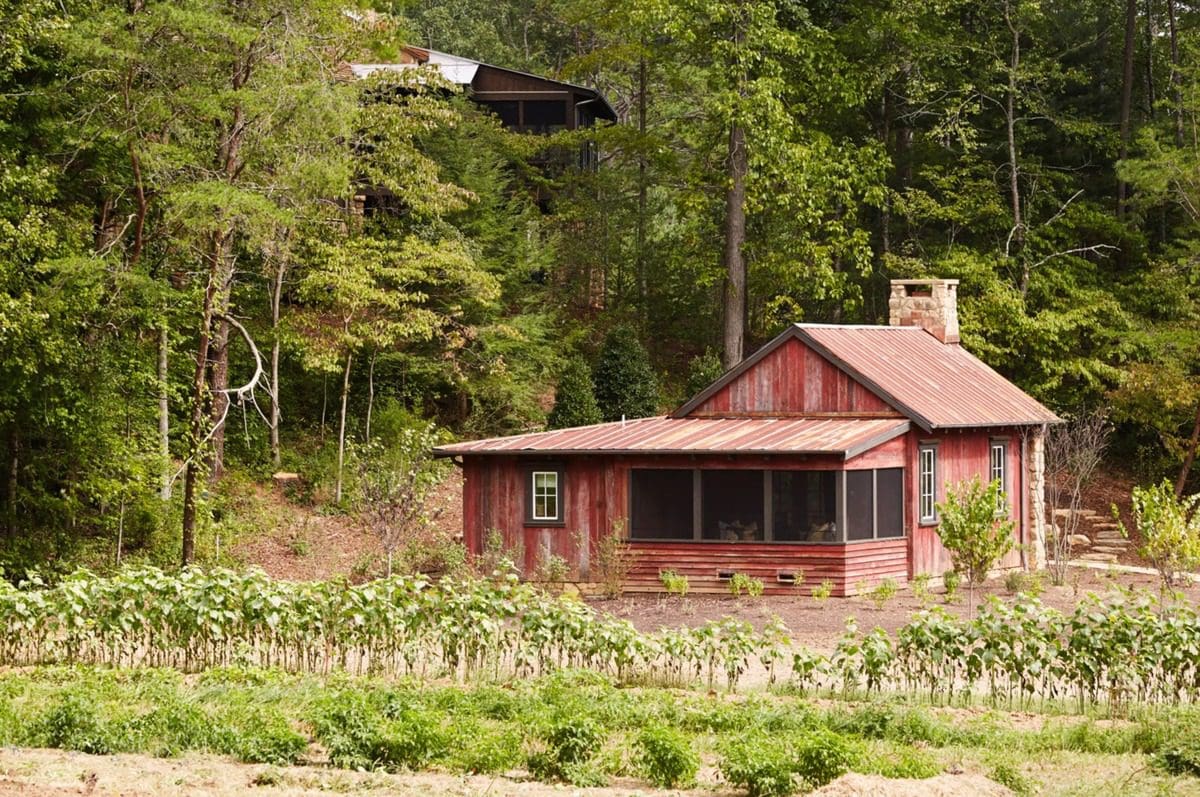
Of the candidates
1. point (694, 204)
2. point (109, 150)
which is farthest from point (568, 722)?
point (694, 204)

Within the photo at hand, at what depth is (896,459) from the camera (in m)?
23.5

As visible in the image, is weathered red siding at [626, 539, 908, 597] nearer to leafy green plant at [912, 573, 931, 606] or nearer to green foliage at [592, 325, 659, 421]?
leafy green plant at [912, 573, 931, 606]

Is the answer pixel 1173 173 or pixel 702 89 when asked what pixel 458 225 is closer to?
pixel 702 89

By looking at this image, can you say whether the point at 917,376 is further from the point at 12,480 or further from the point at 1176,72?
the point at 1176,72

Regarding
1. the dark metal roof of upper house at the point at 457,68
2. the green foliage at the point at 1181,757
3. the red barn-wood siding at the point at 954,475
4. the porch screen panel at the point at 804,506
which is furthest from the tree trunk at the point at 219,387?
the green foliage at the point at 1181,757

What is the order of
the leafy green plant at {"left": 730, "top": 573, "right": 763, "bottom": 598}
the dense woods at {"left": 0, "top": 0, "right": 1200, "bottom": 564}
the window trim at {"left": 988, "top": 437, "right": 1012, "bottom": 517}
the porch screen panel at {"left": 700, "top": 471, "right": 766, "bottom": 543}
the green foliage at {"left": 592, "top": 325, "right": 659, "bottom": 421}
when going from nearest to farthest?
the leafy green plant at {"left": 730, "top": 573, "right": 763, "bottom": 598}, the dense woods at {"left": 0, "top": 0, "right": 1200, "bottom": 564}, the porch screen panel at {"left": 700, "top": 471, "right": 766, "bottom": 543}, the window trim at {"left": 988, "top": 437, "right": 1012, "bottom": 517}, the green foliage at {"left": 592, "top": 325, "right": 659, "bottom": 421}

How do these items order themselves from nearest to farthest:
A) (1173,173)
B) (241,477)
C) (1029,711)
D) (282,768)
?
(282,768), (1029,711), (241,477), (1173,173)

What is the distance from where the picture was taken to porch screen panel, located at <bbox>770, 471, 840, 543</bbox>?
75.0 feet

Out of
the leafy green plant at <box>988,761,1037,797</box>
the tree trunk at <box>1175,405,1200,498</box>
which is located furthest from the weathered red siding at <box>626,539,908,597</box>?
the leafy green plant at <box>988,761,1037,797</box>

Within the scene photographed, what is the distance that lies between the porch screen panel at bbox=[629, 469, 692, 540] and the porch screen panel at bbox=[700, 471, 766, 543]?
29 cm

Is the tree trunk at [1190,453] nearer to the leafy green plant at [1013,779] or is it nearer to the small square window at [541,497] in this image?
the small square window at [541,497]

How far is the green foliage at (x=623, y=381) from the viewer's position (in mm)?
31891

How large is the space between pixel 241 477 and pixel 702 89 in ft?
50.0

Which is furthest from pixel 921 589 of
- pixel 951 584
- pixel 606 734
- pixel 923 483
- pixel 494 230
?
pixel 494 230
